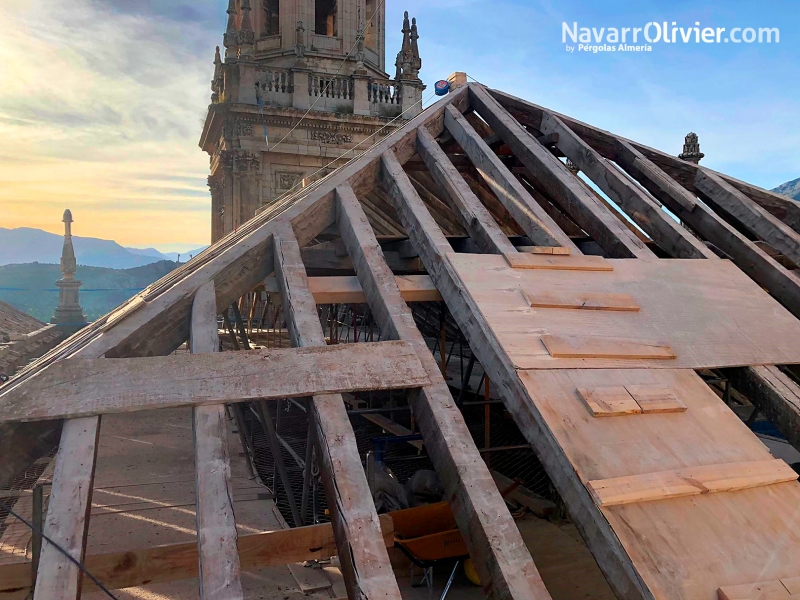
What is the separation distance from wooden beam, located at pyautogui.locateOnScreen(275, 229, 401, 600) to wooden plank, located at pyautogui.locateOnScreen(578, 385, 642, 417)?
4.15ft

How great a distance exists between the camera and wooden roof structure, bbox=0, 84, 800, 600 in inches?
109

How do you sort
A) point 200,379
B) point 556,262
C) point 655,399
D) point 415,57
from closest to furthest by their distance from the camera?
point 200,379 < point 655,399 < point 556,262 < point 415,57

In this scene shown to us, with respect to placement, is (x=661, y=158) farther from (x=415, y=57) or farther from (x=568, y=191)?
(x=415, y=57)

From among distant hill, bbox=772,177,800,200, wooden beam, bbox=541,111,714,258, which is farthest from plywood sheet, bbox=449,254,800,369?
distant hill, bbox=772,177,800,200

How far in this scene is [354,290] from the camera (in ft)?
15.5

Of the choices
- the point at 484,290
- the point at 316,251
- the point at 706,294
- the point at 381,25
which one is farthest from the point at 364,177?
the point at 381,25

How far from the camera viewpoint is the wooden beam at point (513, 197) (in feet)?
17.7

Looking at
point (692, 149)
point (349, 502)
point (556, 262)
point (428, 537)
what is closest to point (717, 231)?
point (556, 262)

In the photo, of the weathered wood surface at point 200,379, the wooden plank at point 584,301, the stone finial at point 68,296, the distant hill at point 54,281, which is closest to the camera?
the weathered wood surface at point 200,379

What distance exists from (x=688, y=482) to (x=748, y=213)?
4675 millimetres

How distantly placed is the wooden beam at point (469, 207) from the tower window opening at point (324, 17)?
55.3 feet

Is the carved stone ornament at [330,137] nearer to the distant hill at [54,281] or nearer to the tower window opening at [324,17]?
the tower window opening at [324,17]

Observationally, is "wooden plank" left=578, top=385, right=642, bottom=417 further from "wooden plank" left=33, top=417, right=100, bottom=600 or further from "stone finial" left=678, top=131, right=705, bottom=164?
"stone finial" left=678, top=131, right=705, bottom=164

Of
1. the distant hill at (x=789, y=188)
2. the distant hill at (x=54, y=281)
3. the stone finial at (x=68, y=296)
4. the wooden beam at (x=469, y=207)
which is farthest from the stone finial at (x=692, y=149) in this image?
the distant hill at (x=54, y=281)
